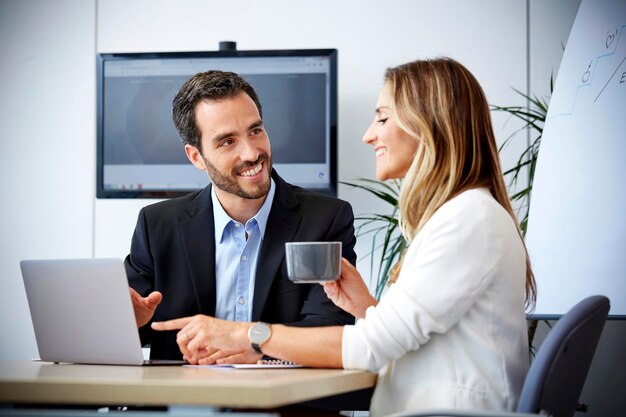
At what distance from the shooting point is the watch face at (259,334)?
5.66 ft

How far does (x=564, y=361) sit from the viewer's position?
5.28ft

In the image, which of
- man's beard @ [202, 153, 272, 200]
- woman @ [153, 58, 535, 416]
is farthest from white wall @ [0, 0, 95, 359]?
woman @ [153, 58, 535, 416]

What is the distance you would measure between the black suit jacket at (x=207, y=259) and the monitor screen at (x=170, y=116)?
3.94 feet

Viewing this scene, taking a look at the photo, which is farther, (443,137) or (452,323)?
(443,137)

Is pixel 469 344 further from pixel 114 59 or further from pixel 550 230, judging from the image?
pixel 114 59

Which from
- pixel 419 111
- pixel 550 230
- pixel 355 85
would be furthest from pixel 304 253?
pixel 355 85

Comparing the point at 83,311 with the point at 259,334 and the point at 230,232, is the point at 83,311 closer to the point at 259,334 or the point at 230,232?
the point at 259,334

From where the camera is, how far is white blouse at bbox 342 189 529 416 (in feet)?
5.36

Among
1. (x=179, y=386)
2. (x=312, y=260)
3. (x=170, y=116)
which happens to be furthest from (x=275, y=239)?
(x=170, y=116)

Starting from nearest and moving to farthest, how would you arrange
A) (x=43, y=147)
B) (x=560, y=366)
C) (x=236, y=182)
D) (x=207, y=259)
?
(x=560, y=366) < (x=207, y=259) < (x=236, y=182) < (x=43, y=147)

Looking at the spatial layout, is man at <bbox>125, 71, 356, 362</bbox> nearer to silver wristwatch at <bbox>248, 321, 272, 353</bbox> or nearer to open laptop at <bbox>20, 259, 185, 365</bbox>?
open laptop at <bbox>20, 259, 185, 365</bbox>

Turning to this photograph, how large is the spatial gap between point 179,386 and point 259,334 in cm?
43

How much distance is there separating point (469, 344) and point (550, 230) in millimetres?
1546

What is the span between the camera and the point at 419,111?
1.88 meters
